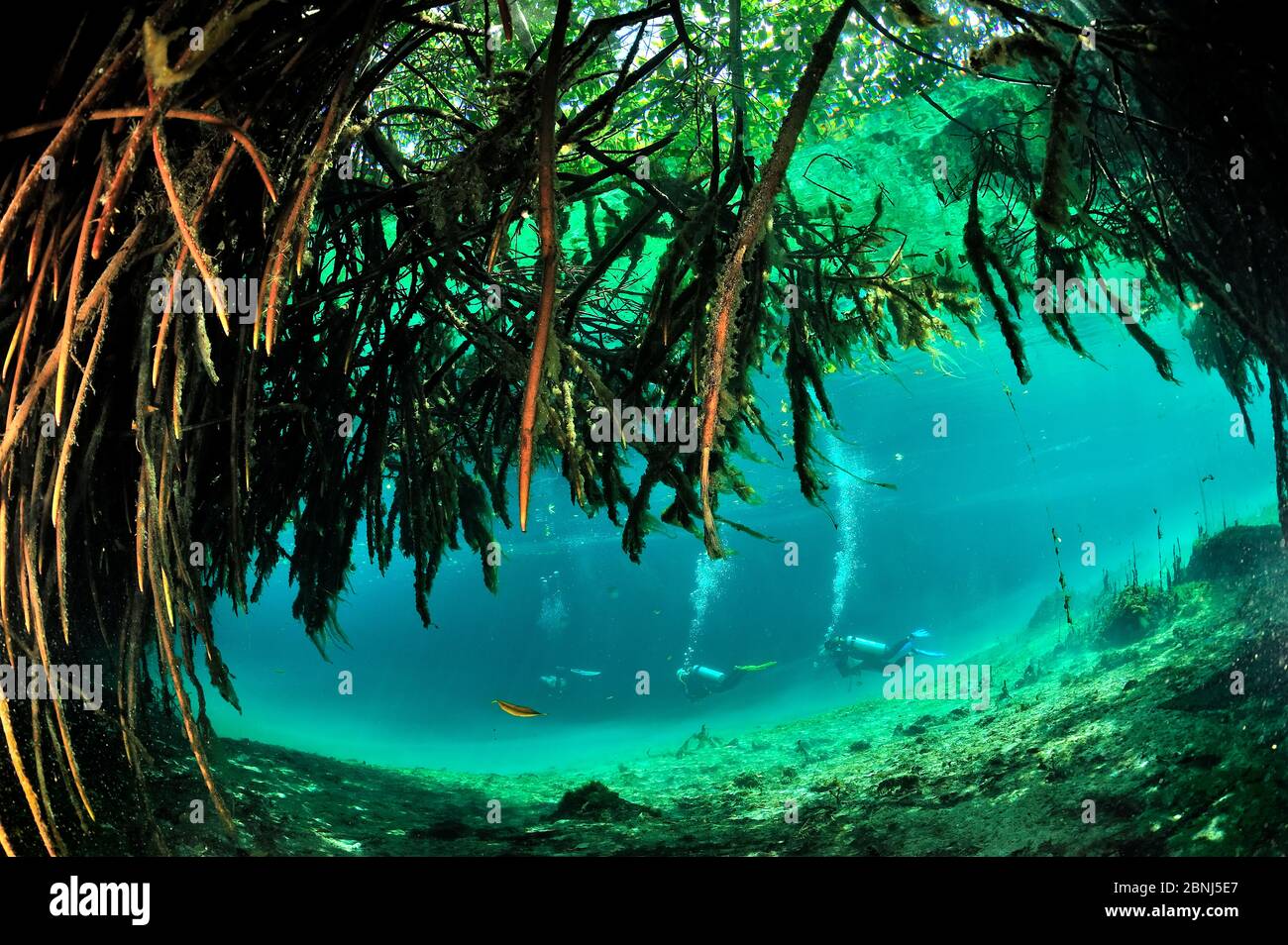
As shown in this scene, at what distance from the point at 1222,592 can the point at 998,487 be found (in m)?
59.8

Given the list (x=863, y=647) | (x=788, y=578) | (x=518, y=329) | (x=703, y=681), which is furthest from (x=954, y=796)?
(x=788, y=578)

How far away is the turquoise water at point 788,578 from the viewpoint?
3422cm

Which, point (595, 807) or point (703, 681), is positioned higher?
point (595, 807)

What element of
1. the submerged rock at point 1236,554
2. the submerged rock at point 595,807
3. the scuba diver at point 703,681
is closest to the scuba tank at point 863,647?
the scuba diver at point 703,681

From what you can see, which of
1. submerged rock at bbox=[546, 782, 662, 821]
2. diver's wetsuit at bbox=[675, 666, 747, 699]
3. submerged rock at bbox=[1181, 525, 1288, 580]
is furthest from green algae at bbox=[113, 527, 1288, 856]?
diver's wetsuit at bbox=[675, 666, 747, 699]

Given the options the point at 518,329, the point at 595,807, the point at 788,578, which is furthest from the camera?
the point at 788,578

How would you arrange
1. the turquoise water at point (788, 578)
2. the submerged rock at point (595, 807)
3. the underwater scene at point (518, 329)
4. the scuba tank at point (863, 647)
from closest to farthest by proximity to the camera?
the underwater scene at point (518, 329) → the submerged rock at point (595, 807) → the scuba tank at point (863, 647) → the turquoise water at point (788, 578)

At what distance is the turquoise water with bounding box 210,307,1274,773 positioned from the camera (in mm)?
34219

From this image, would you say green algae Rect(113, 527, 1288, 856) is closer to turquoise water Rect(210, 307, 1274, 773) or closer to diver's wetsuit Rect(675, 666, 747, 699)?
turquoise water Rect(210, 307, 1274, 773)

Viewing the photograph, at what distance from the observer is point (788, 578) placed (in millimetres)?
Answer: 81875

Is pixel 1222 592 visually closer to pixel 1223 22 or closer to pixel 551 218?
pixel 1223 22

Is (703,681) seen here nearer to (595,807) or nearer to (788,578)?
(595,807)

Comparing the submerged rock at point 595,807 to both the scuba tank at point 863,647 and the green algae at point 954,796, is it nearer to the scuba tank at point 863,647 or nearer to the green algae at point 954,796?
the green algae at point 954,796
